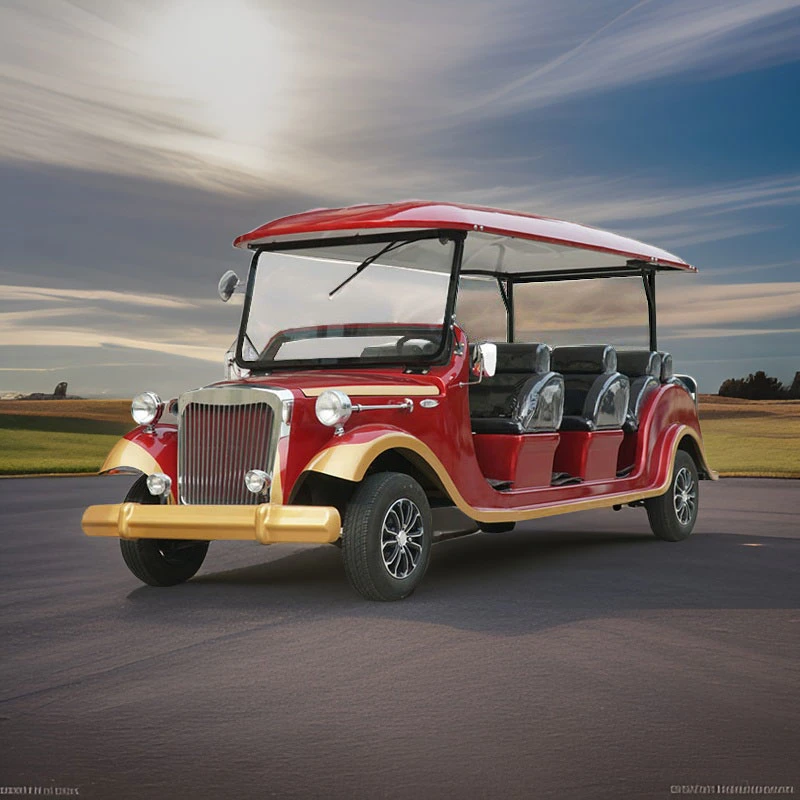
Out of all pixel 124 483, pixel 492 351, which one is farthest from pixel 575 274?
pixel 124 483

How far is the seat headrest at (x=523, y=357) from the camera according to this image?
1023 cm

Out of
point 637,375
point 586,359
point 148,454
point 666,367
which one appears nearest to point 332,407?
point 148,454

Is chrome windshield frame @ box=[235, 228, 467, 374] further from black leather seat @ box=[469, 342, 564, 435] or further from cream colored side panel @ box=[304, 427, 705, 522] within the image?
black leather seat @ box=[469, 342, 564, 435]

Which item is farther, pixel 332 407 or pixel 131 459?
pixel 131 459

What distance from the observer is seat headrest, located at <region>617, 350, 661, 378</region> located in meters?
12.0

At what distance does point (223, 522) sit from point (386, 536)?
1052 mm

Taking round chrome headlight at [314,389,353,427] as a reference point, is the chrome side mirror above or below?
above

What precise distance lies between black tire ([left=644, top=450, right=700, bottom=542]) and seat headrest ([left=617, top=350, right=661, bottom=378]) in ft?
2.76

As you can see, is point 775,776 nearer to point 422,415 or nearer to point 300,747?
point 300,747

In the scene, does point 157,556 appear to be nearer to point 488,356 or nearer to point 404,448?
point 404,448

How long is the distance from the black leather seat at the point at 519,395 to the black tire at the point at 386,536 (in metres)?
1.70

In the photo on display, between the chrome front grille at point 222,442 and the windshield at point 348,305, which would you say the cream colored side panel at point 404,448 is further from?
the windshield at point 348,305

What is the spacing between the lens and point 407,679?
5848 mm

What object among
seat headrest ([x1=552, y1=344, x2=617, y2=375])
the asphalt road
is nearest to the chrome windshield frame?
the asphalt road
